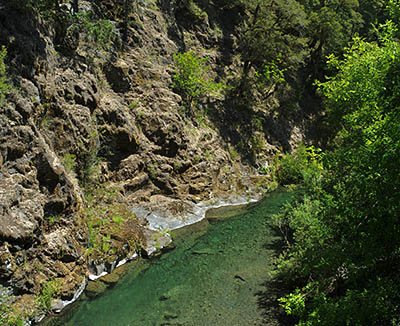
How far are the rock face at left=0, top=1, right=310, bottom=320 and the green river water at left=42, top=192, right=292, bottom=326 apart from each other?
1.15m

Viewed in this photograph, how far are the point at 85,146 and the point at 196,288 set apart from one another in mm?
8050

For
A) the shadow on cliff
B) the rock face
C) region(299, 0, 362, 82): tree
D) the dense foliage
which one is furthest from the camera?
region(299, 0, 362, 82): tree

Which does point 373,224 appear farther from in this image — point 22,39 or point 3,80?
Answer: point 22,39

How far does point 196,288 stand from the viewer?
1214cm

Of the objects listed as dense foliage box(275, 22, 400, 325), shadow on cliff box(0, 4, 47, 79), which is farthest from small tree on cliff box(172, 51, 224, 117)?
dense foliage box(275, 22, 400, 325)

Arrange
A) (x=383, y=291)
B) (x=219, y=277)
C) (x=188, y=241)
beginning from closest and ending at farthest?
(x=383, y=291) → (x=219, y=277) → (x=188, y=241)

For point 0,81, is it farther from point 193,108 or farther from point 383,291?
point 193,108

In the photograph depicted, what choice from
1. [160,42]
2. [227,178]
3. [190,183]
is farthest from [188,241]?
[160,42]

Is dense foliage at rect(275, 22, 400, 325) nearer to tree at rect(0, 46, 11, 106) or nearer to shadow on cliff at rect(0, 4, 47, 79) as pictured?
tree at rect(0, 46, 11, 106)

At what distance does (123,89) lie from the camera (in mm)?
19828

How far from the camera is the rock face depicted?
10.8 metres

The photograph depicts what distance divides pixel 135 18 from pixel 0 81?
13.7 m

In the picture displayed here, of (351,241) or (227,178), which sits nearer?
(351,241)

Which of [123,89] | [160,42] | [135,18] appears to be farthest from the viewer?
[160,42]
